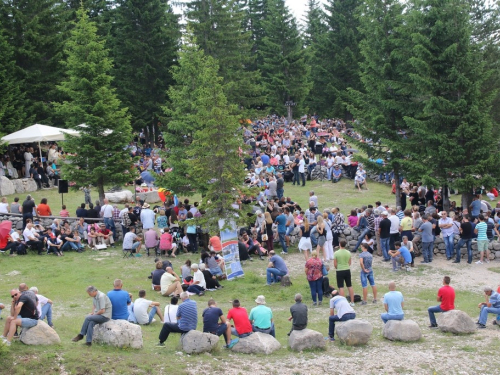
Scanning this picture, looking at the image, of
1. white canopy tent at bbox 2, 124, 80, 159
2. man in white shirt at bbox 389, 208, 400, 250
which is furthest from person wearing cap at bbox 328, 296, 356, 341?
white canopy tent at bbox 2, 124, 80, 159

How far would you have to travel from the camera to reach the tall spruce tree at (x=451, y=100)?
77.9ft

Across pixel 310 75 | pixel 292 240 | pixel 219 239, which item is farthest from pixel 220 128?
pixel 310 75

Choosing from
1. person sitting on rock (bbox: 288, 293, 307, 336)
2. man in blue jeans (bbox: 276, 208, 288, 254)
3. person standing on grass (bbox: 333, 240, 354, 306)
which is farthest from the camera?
man in blue jeans (bbox: 276, 208, 288, 254)

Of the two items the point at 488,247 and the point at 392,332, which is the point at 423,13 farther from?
the point at 392,332

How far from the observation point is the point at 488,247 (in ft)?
69.2

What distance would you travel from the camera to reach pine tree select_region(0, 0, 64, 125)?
125ft

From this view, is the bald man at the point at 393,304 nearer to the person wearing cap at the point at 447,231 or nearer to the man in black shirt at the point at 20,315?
the man in black shirt at the point at 20,315

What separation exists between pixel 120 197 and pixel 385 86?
13.1 metres

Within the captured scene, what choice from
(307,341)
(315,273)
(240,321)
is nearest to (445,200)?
(315,273)

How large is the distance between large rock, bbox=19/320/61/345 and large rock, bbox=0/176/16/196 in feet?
65.1

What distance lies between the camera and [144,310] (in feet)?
49.2

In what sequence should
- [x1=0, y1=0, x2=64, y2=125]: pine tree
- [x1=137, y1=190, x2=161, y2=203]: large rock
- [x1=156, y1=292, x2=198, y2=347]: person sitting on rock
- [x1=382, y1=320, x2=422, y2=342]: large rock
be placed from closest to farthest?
[x1=156, y1=292, x2=198, y2=347]: person sitting on rock, [x1=382, y1=320, x2=422, y2=342]: large rock, [x1=137, y1=190, x2=161, y2=203]: large rock, [x1=0, y1=0, x2=64, y2=125]: pine tree

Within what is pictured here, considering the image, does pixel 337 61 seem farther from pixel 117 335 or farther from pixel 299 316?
pixel 117 335

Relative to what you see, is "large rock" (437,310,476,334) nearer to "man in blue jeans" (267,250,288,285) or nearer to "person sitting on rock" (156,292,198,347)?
"man in blue jeans" (267,250,288,285)
